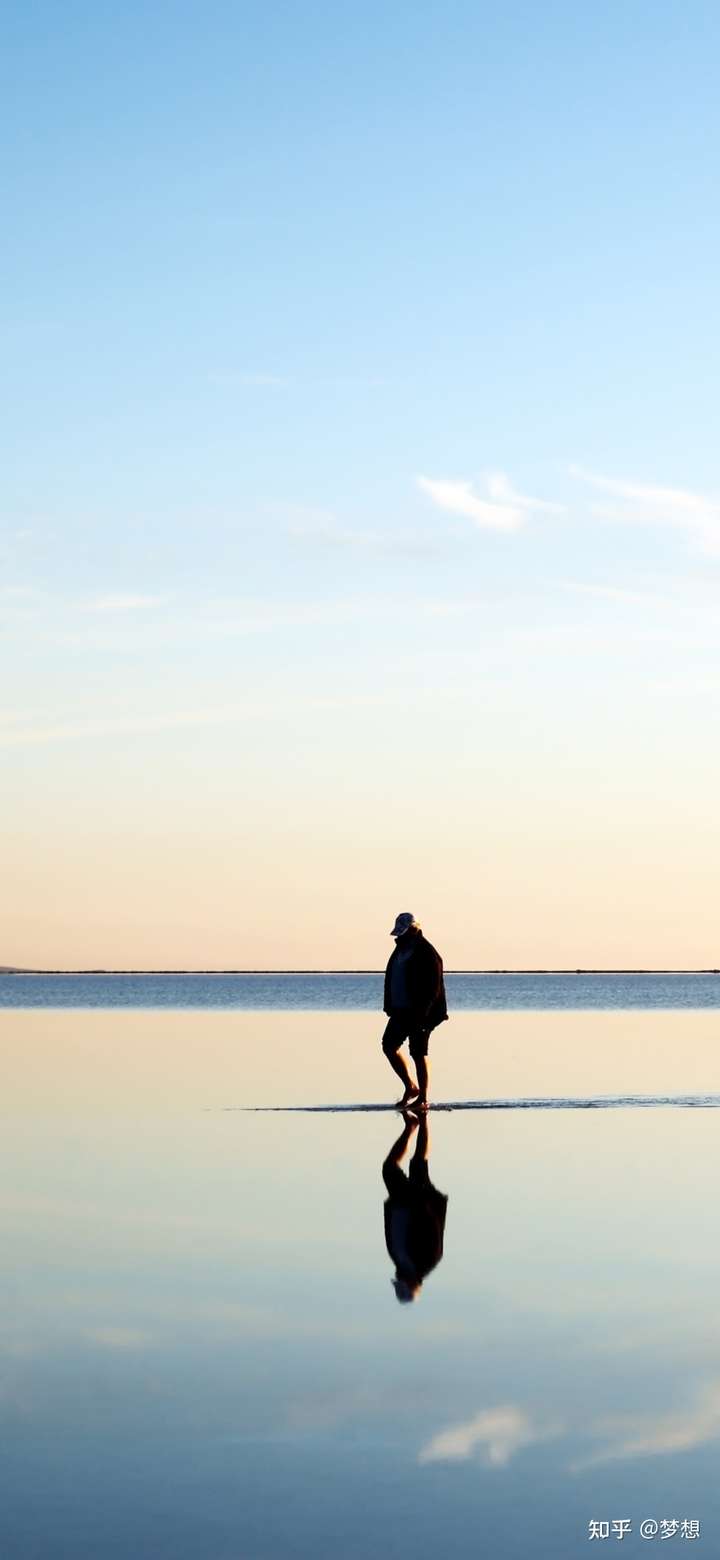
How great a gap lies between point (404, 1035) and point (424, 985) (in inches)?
21.3

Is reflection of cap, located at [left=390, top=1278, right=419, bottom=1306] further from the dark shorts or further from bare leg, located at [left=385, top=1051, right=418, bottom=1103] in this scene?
bare leg, located at [left=385, top=1051, right=418, bottom=1103]

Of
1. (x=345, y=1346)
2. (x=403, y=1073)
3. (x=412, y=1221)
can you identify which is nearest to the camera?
(x=345, y=1346)

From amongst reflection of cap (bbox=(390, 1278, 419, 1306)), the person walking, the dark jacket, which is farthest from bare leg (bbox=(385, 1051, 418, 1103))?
reflection of cap (bbox=(390, 1278, 419, 1306))

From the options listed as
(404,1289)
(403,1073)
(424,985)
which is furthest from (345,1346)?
(403,1073)

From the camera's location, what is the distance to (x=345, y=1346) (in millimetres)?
7383

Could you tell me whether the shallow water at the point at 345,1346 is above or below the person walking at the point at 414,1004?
below

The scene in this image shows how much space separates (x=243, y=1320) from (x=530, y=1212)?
3.63 metres

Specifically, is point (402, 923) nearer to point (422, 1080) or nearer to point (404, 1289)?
point (422, 1080)

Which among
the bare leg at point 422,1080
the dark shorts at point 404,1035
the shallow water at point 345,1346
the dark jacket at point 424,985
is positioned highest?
the dark jacket at point 424,985

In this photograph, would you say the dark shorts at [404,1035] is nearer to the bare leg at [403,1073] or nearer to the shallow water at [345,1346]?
the bare leg at [403,1073]

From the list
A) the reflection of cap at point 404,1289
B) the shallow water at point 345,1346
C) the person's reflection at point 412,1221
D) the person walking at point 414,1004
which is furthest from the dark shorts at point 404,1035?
the reflection of cap at point 404,1289

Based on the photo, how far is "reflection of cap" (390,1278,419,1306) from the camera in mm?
8430

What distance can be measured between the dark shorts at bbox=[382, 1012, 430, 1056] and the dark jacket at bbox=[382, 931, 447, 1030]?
9 centimetres

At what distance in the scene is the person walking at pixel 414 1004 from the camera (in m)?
18.9
